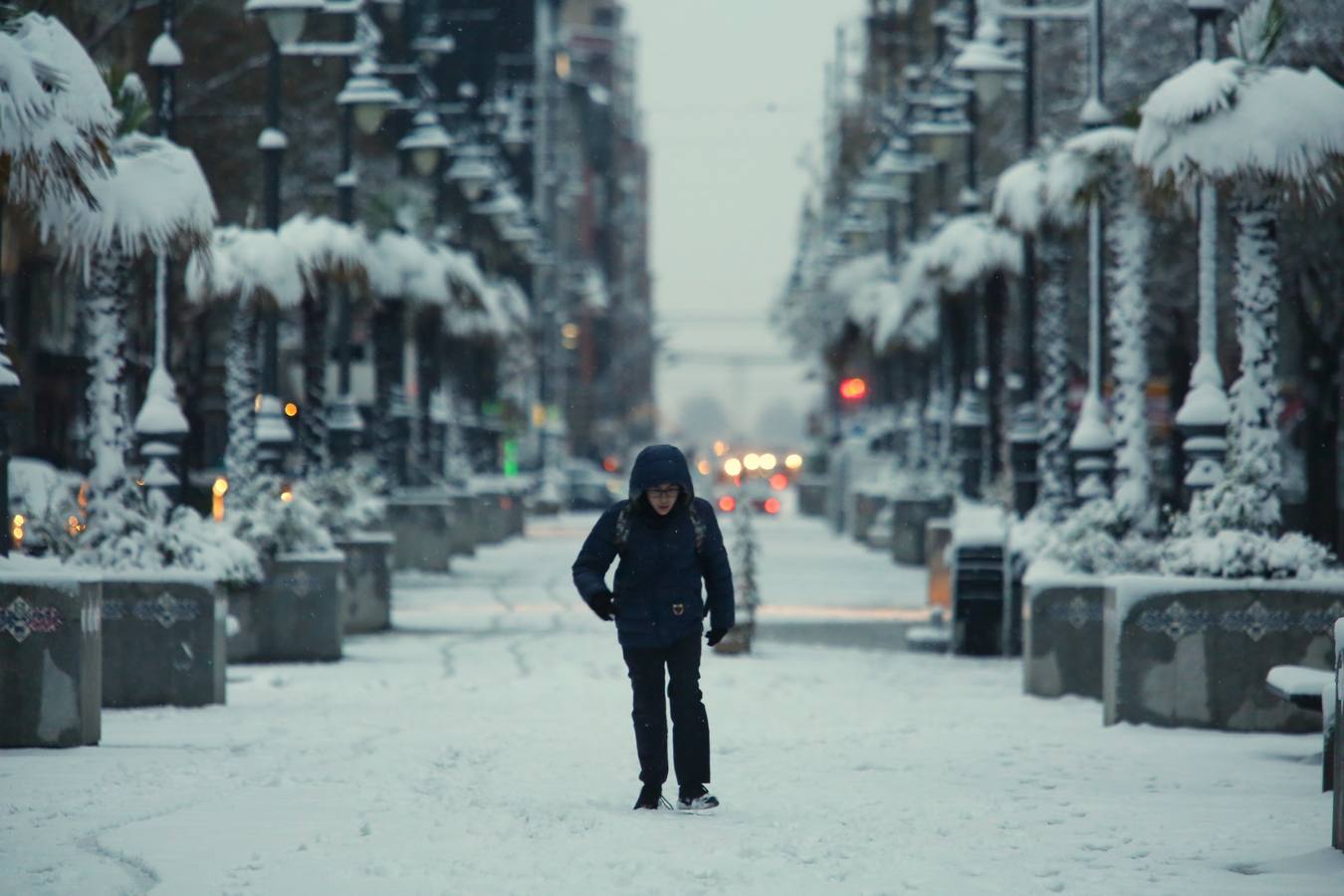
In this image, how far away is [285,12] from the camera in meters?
22.1

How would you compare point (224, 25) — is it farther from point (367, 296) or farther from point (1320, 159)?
point (1320, 159)

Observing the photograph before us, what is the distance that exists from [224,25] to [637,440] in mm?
149099

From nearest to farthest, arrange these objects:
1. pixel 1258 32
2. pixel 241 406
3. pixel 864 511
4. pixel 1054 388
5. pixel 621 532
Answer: pixel 621 532 → pixel 1258 32 → pixel 1054 388 → pixel 241 406 → pixel 864 511

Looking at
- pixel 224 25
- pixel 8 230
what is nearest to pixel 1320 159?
pixel 8 230

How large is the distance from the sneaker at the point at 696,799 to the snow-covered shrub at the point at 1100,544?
24.1ft

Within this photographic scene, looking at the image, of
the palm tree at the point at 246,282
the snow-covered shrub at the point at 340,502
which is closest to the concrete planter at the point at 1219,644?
the snow-covered shrub at the point at 340,502

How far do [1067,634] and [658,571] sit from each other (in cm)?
730

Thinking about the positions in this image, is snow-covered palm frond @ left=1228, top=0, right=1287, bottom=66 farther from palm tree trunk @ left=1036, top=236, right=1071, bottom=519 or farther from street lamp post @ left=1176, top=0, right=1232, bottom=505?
palm tree trunk @ left=1036, top=236, right=1071, bottom=519

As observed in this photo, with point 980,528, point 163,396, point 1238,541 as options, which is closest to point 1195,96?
point 1238,541

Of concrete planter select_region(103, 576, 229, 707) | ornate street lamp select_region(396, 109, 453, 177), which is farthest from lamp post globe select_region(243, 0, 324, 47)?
ornate street lamp select_region(396, 109, 453, 177)

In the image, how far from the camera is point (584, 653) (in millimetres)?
21188

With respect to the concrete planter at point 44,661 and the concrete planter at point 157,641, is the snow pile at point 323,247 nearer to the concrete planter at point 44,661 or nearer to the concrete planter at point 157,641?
the concrete planter at point 157,641

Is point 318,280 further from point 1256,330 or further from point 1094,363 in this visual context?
point 1256,330

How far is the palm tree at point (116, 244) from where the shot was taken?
53.8 feet
